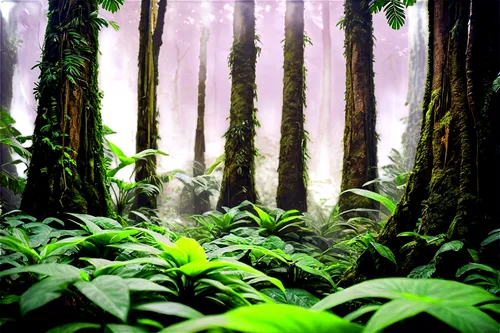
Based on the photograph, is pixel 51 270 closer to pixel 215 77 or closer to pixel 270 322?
pixel 270 322

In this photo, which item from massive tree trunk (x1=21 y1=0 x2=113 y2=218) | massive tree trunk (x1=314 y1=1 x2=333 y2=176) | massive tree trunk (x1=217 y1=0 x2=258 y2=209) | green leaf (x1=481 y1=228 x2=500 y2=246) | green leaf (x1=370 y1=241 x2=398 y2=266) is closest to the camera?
green leaf (x1=481 y1=228 x2=500 y2=246)

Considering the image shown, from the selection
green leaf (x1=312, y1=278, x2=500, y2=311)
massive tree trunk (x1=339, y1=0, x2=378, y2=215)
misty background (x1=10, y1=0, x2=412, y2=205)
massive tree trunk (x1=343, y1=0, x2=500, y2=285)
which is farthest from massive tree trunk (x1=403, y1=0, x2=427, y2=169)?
misty background (x1=10, y1=0, x2=412, y2=205)

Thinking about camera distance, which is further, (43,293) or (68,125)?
(68,125)

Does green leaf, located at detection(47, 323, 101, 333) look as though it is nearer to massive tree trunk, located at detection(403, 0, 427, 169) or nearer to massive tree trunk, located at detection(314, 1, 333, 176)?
massive tree trunk, located at detection(403, 0, 427, 169)

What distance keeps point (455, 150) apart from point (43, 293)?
218cm

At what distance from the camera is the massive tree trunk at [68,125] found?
2.49 m

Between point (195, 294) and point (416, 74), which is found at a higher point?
point (416, 74)

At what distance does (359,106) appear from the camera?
4945 mm

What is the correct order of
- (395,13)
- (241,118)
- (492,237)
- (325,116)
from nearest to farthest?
(492,237), (395,13), (241,118), (325,116)

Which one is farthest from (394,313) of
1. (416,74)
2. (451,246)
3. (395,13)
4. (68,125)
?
(416,74)

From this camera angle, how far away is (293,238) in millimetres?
3506

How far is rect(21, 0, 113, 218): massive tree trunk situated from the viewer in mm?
2488

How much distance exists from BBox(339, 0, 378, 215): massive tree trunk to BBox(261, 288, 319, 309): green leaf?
10.4 feet

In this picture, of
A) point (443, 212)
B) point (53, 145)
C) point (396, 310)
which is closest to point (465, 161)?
point (443, 212)
